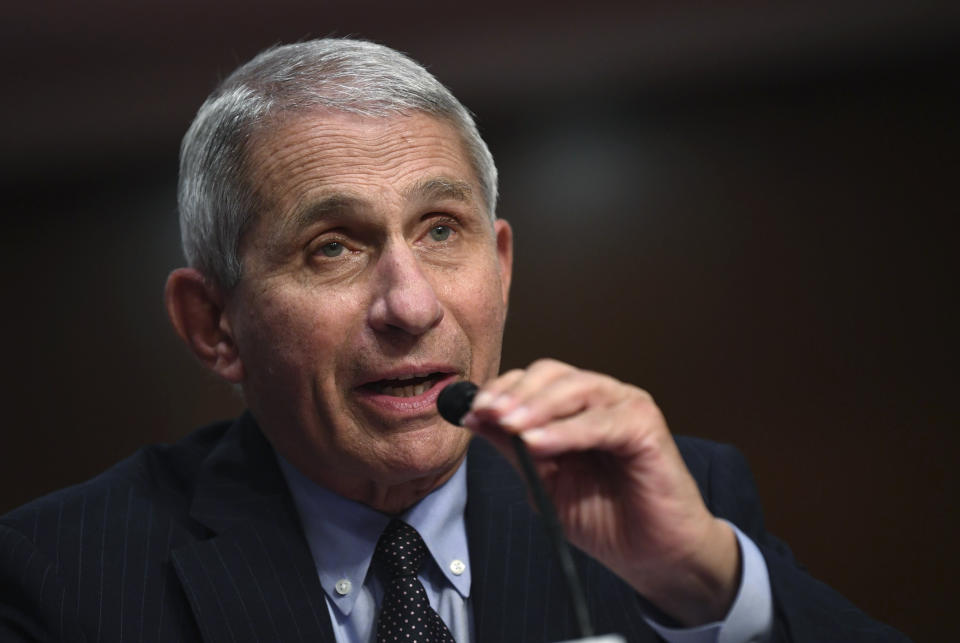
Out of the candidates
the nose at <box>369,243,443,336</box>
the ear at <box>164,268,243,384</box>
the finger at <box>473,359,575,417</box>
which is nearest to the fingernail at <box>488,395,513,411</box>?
the finger at <box>473,359,575,417</box>

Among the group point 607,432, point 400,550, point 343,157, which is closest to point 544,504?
point 607,432

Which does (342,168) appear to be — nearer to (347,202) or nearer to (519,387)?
(347,202)

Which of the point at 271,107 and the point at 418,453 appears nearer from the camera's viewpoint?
the point at 418,453

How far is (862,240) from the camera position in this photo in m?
3.27

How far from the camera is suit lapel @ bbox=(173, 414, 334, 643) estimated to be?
158 cm

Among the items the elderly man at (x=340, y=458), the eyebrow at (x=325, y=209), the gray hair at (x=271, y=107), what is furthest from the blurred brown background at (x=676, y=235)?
the eyebrow at (x=325, y=209)

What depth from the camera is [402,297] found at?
4.96ft

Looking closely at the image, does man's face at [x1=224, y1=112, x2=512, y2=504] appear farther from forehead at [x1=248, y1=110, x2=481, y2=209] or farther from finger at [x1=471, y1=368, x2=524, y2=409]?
finger at [x1=471, y1=368, x2=524, y2=409]

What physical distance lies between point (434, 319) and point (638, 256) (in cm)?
198

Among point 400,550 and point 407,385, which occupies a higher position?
point 407,385

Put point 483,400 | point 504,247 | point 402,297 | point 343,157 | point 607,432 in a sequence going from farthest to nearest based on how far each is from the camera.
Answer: point 504,247, point 343,157, point 402,297, point 607,432, point 483,400

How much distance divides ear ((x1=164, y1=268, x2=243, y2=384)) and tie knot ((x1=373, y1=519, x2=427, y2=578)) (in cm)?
38

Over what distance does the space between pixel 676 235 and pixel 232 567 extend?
2.13 metres

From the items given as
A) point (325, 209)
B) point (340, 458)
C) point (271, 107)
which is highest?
point (271, 107)
